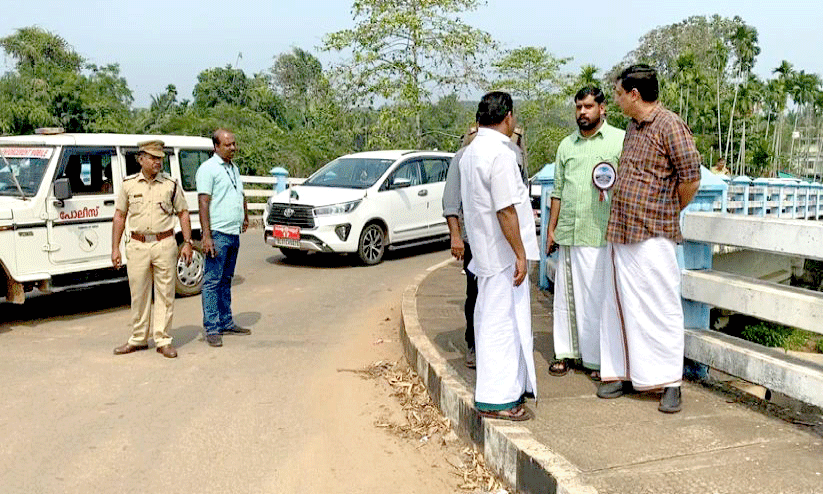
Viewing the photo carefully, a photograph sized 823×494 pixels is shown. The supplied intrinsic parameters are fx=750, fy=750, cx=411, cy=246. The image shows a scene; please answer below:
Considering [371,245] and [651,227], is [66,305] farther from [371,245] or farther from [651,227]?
[651,227]

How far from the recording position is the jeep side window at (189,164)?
28.9 feet

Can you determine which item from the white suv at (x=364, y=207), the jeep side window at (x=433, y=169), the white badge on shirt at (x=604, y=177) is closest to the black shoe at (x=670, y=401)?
the white badge on shirt at (x=604, y=177)

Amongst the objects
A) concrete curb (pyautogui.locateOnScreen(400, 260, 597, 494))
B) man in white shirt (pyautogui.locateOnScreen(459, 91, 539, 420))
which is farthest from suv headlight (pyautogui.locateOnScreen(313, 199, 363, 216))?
man in white shirt (pyautogui.locateOnScreen(459, 91, 539, 420))

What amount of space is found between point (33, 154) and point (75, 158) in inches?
15.7

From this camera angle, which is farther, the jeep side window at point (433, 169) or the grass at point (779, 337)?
the grass at point (779, 337)

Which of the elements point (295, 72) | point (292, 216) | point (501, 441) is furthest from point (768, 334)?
point (295, 72)

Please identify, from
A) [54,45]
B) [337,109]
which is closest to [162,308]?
[337,109]

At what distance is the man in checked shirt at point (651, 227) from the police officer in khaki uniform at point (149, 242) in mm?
3758

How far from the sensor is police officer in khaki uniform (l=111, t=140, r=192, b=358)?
20.4 feet

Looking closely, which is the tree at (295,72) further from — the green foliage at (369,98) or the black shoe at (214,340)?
the black shoe at (214,340)

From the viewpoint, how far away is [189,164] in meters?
8.90

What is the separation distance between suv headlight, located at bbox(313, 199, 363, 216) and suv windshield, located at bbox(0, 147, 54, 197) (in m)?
4.08

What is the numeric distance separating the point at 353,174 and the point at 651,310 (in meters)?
8.25

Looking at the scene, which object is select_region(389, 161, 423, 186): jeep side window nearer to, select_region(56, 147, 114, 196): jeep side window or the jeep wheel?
the jeep wheel
